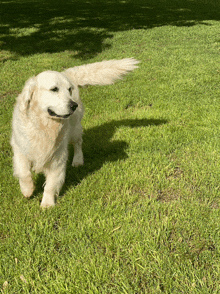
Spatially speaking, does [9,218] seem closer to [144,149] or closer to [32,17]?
[144,149]

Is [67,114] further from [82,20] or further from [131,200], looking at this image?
[82,20]

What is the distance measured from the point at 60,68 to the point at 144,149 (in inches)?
206

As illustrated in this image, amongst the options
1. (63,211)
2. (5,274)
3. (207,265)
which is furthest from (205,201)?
(5,274)

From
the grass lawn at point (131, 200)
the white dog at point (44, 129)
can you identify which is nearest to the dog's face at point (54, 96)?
the white dog at point (44, 129)

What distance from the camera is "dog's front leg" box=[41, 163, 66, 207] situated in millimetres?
2947

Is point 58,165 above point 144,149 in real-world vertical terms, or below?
above

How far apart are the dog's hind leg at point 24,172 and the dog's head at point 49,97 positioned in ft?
1.98

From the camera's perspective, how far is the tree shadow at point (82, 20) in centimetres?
1073

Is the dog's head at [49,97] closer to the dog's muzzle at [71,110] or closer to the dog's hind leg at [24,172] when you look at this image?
the dog's muzzle at [71,110]

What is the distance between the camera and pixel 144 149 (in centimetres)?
401

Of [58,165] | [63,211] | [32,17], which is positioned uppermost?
[32,17]

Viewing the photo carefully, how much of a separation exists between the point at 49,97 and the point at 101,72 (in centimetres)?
144

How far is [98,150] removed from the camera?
4180 millimetres

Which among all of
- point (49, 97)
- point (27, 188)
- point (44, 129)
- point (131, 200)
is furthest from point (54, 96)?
point (131, 200)
